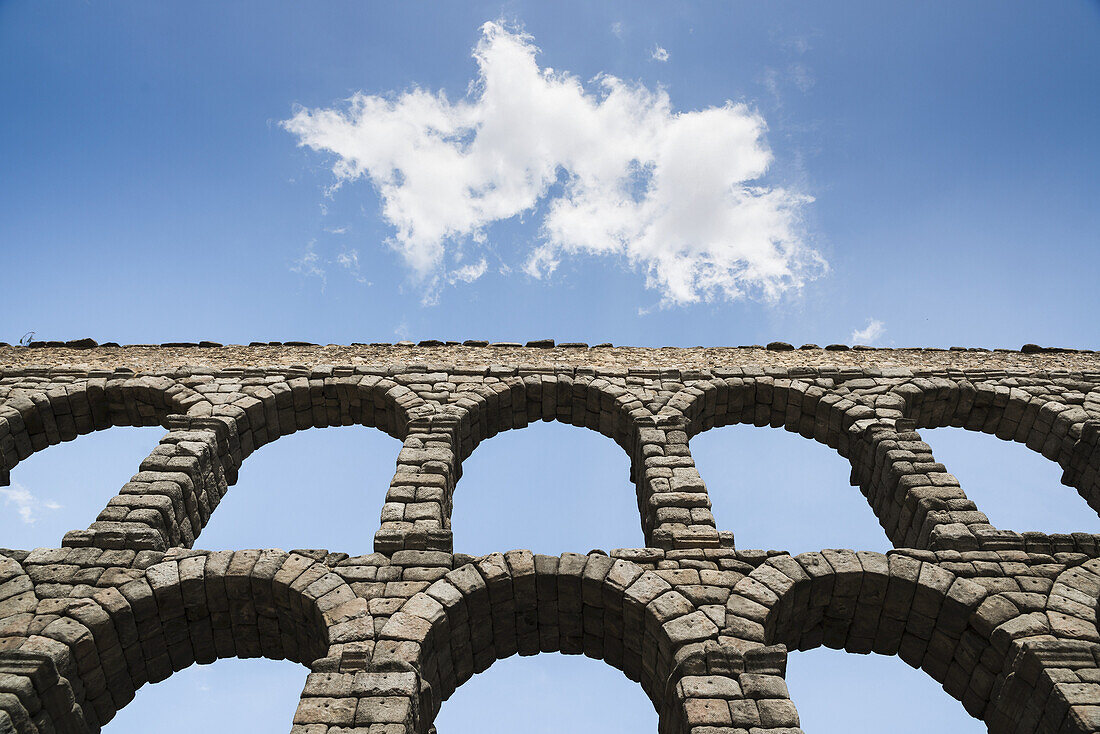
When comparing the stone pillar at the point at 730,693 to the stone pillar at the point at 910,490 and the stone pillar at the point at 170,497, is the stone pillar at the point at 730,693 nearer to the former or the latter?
the stone pillar at the point at 910,490

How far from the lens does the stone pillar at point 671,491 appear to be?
9.19 meters

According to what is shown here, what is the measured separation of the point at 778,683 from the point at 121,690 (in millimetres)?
6548

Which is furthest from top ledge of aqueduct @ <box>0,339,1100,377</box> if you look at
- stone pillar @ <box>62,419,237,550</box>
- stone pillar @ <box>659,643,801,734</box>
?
stone pillar @ <box>659,643,801,734</box>

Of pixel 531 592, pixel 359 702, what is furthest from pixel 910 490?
pixel 359 702

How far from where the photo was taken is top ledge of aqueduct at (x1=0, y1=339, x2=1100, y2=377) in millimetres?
12977

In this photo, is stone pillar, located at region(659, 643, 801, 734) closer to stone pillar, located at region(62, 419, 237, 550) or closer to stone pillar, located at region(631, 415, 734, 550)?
stone pillar, located at region(631, 415, 734, 550)

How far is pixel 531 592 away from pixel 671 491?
2.33 metres

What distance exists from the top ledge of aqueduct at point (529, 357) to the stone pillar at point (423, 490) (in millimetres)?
1934

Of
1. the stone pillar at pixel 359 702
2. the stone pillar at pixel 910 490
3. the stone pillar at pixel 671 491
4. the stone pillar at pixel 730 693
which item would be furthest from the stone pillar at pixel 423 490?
the stone pillar at pixel 910 490

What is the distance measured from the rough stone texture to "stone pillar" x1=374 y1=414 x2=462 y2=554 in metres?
0.03

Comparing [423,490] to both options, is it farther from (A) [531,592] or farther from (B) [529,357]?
(B) [529,357]

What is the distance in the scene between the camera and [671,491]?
32.6 ft

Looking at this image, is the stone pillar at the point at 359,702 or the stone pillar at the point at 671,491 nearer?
the stone pillar at the point at 359,702

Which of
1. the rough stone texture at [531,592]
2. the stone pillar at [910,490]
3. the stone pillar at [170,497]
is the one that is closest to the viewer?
the rough stone texture at [531,592]
